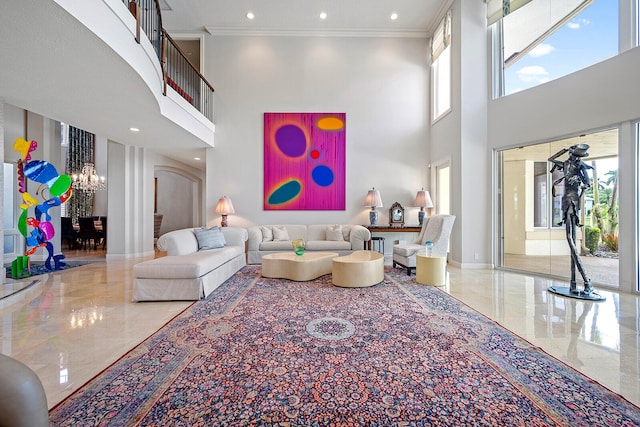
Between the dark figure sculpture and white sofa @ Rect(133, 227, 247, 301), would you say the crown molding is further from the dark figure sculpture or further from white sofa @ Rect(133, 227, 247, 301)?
white sofa @ Rect(133, 227, 247, 301)

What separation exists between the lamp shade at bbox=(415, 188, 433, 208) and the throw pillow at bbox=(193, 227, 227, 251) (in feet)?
13.6

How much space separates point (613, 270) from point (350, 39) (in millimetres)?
6533

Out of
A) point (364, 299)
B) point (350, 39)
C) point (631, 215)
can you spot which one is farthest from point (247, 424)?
point (350, 39)

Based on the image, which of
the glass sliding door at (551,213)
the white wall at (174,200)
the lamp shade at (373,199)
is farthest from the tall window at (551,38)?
the white wall at (174,200)

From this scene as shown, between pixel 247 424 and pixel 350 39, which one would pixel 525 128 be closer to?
pixel 350 39

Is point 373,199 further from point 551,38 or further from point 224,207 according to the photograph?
point 551,38

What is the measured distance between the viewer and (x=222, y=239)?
16.2ft

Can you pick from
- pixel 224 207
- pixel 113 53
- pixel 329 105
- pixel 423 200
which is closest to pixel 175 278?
pixel 113 53

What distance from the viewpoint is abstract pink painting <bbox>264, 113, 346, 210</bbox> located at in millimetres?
6723

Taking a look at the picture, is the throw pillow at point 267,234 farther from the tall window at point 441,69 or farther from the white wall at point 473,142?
the tall window at point 441,69

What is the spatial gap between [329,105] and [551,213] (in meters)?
4.93

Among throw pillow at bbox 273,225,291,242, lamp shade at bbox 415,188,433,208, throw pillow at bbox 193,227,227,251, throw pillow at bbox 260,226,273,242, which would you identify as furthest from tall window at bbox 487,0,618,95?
throw pillow at bbox 193,227,227,251

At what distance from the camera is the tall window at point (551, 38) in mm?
3938

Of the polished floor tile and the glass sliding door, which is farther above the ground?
the glass sliding door
